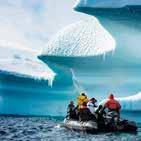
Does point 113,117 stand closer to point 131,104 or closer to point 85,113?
point 85,113

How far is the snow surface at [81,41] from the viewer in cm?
3588

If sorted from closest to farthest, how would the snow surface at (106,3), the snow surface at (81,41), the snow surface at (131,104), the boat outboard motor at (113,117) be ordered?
the boat outboard motor at (113,117) → the snow surface at (131,104) → the snow surface at (106,3) → the snow surface at (81,41)

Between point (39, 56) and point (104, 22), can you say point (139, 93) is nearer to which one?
point (104, 22)

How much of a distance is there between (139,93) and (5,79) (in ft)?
44.9

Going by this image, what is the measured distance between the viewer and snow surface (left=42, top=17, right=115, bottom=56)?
35884 mm

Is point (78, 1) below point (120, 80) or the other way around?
the other way around

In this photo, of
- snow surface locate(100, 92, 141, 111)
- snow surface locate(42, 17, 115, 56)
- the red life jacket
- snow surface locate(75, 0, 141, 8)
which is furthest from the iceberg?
the red life jacket

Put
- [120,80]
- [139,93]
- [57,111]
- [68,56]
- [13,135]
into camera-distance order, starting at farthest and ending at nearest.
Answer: [57,111]
[68,56]
[120,80]
[139,93]
[13,135]

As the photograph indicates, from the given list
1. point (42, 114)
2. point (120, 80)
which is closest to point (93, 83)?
point (120, 80)

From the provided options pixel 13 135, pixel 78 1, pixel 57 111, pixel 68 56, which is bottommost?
pixel 13 135

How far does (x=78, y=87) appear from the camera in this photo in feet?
120

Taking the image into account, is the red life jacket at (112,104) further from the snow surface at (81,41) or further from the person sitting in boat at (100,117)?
the snow surface at (81,41)

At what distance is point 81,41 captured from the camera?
3772 cm

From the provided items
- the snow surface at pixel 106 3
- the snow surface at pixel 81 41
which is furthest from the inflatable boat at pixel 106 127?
the snow surface at pixel 81 41
